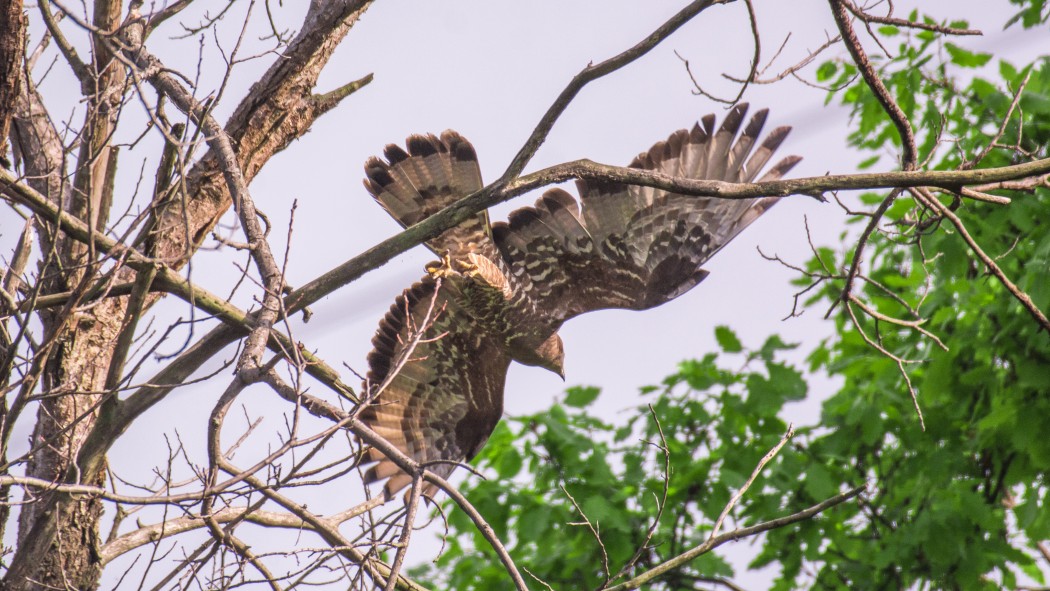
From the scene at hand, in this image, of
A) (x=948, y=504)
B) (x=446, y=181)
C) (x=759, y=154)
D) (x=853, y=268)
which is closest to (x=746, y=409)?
(x=948, y=504)

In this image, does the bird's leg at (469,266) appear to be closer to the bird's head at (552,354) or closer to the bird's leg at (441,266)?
the bird's leg at (441,266)

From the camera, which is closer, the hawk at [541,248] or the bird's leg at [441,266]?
the hawk at [541,248]

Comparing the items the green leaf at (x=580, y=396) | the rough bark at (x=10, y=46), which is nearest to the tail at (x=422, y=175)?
the rough bark at (x=10, y=46)

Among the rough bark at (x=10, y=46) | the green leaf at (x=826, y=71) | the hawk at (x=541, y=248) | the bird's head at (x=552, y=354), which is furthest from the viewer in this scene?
the green leaf at (x=826, y=71)

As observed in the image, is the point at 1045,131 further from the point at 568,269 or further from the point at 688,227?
the point at 568,269

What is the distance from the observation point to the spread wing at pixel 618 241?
4836mm

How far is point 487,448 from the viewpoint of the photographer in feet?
24.2

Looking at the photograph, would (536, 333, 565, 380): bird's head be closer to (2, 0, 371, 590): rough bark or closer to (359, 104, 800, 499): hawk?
(359, 104, 800, 499): hawk

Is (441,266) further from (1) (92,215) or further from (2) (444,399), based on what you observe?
(1) (92,215)

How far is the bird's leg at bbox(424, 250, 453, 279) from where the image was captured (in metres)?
4.79

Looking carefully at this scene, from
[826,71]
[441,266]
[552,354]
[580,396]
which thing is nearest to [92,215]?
[441,266]

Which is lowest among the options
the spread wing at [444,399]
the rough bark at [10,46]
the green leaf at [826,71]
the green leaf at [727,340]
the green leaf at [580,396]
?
the rough bark at [10,46]

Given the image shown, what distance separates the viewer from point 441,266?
16.0 ft

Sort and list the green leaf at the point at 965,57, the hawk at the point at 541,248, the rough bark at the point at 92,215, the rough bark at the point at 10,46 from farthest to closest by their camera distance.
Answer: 1. the green leaf at the point at 965,57
2. the hawk at the point at 541,248
3. the rough bark at the point at 92,215
4. the rough bark at the point at 10,46
